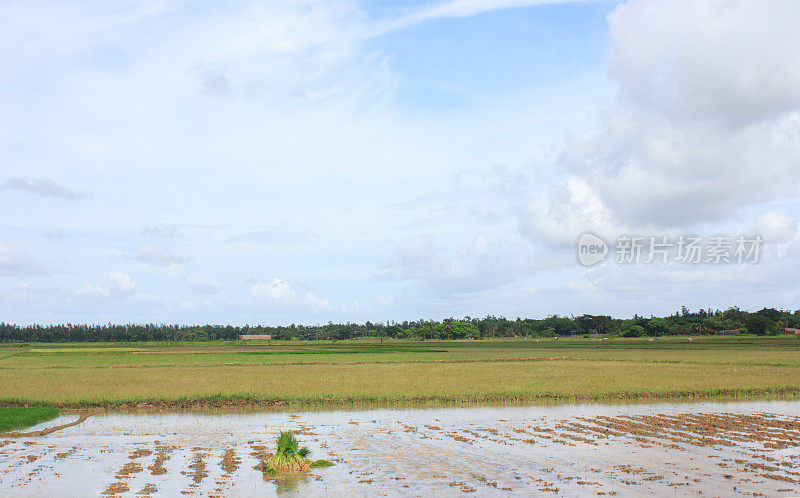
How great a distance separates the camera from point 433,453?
16.7 metres

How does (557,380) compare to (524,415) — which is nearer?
(524,415)

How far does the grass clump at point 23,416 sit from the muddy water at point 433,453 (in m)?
1.00

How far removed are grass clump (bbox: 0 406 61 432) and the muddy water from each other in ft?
3.28

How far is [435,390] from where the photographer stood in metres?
30.2

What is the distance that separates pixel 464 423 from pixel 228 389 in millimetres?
14115

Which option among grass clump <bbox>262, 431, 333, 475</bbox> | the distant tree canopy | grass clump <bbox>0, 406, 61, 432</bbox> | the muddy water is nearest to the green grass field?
grass clump <bbox>0, 406, 61, 432</bbox>

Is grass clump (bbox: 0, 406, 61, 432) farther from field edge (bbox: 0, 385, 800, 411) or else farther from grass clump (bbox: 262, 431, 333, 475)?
grass clump (bbox: 262, 431, 333, 475)

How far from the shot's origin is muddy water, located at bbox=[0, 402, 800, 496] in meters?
13.2

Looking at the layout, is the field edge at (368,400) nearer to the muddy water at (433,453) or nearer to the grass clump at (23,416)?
the grass clump at (23,416)

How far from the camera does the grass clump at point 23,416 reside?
70.1 feet

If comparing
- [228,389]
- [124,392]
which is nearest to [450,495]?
[228,389]

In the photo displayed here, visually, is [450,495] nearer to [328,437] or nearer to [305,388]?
[328,437]

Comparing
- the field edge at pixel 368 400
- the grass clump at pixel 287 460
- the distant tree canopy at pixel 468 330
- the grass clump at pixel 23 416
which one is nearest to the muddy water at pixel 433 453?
the grass clump at pixel 287 460

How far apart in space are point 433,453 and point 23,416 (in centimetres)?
1614
